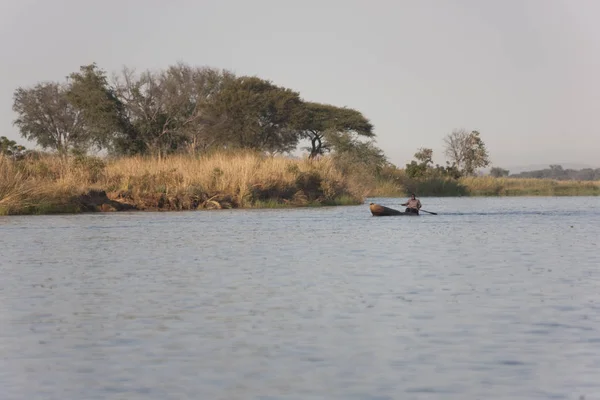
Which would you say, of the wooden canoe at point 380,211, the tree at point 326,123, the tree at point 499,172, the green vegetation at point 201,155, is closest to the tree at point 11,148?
the green vegetation at point 201,155

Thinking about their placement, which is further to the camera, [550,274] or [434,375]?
[550,274]

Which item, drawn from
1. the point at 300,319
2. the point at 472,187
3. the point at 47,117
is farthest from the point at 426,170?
the point at 300,319

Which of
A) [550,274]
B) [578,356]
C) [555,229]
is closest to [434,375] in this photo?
[578,356]

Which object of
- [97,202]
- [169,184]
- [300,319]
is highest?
[169,184]

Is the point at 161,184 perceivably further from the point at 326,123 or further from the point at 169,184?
the point at 326,123

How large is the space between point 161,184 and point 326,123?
128ft

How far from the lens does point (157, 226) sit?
27.8 metres

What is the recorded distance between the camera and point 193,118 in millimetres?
74625

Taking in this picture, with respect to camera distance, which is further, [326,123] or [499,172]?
[499,172]

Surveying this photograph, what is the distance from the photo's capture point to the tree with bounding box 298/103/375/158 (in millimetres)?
78000

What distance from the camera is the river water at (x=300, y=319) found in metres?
7.53

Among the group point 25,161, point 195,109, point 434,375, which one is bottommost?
point 434,375

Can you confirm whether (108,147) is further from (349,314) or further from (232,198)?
(349,314)

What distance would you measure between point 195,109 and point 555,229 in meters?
52.2
